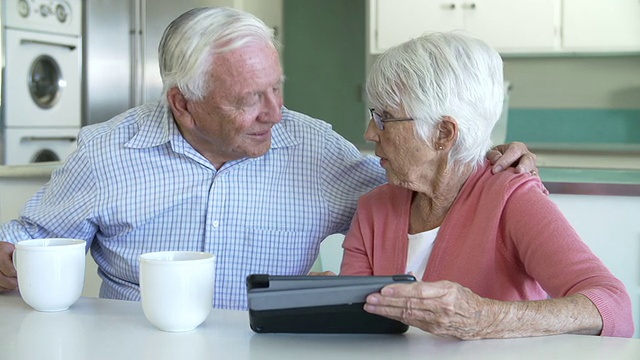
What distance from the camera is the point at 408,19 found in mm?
4660

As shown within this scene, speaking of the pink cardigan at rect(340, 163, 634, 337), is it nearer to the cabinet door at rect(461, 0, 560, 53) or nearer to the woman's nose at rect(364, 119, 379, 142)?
the woman's nose at rect(364, 119, 379, 142)

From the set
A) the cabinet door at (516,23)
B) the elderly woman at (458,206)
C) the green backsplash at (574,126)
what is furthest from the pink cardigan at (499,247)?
the green backsplash at (574,126)

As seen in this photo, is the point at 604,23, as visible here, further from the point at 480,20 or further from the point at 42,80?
the point at 42,80

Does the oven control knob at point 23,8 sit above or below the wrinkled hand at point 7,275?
above

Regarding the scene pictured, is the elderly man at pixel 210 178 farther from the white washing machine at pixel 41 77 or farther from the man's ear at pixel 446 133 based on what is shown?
the white washing machine at pixel 41 77

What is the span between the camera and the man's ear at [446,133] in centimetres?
143

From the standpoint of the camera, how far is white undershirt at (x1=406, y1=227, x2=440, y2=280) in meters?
1.51

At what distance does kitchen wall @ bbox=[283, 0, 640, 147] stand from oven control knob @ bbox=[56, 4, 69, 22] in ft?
5.65

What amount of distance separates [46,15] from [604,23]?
2.92 m

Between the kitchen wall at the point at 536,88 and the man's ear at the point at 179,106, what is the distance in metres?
2.94

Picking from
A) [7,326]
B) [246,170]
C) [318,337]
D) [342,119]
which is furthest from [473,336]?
[342,119]

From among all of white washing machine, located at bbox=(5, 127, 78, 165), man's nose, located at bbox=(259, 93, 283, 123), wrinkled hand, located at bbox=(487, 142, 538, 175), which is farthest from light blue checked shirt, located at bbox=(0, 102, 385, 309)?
white washing machine, located at bbox=(5, 127, 78, 165)

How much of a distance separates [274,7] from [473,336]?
4.55m

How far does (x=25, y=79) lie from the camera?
162 inches
